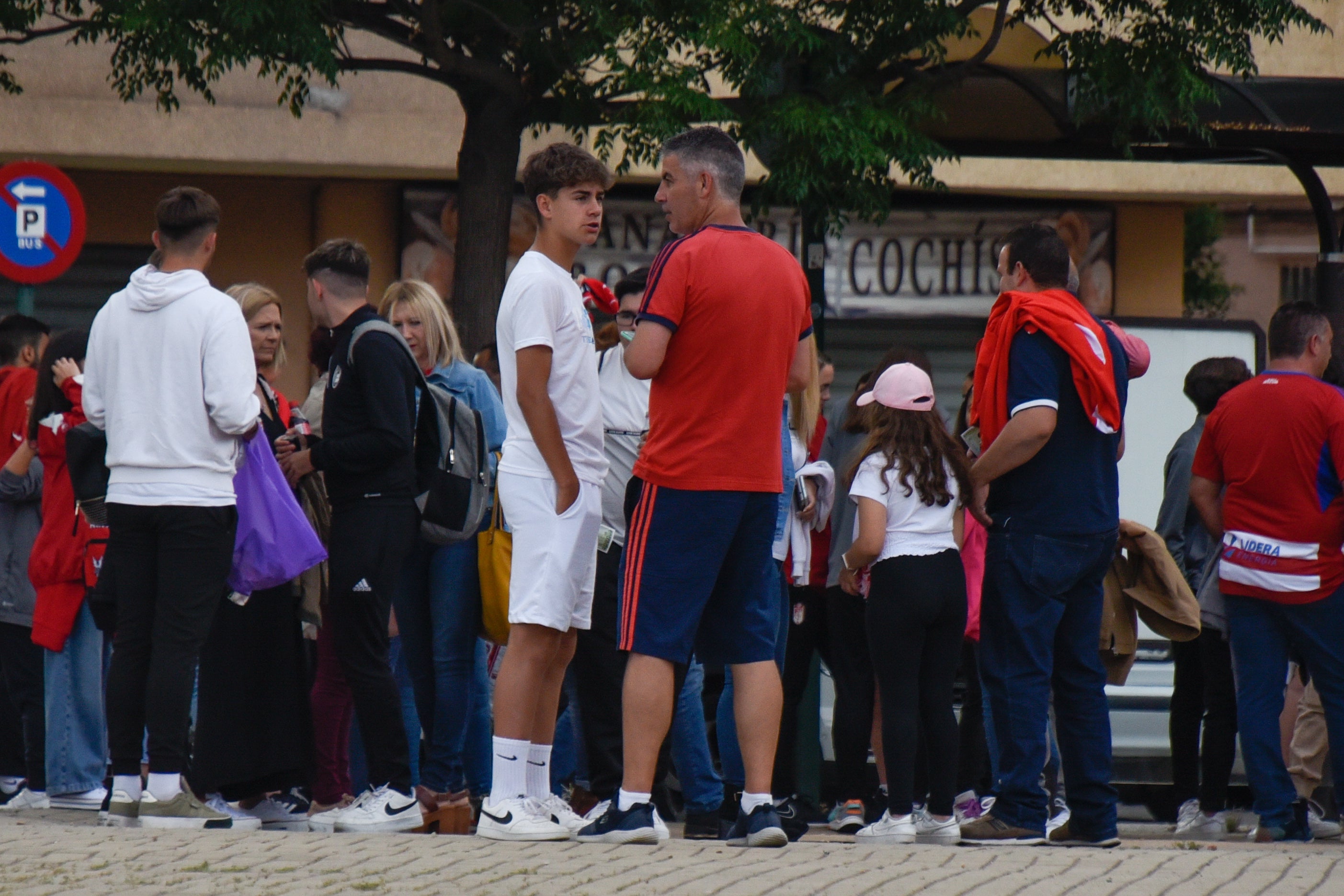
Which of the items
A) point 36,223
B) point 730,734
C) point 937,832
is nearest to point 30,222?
point 36,223

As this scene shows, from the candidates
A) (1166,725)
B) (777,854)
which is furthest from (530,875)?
(1166,725)

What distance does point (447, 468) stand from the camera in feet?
21.9

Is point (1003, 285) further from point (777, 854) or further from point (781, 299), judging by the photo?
point (777, 854)

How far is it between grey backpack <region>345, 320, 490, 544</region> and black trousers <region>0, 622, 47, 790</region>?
2076mm

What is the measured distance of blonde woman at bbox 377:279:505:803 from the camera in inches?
269

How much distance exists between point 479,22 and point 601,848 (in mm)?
7087

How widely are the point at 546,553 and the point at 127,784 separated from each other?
170cm

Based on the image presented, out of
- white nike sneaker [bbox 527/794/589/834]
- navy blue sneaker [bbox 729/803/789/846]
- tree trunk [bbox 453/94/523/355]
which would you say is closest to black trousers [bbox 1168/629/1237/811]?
navy blue sneaker [bbox 729/803/789/846]

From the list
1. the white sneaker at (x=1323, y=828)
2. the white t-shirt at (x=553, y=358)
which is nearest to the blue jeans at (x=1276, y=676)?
the white sneaker at (x=1323, y=828)

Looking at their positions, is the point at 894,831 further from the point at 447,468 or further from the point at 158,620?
the point at 158,620

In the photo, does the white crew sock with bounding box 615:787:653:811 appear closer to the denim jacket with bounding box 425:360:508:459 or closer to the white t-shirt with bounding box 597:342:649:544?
the white t-shirt with bounding box 597:342:649:544

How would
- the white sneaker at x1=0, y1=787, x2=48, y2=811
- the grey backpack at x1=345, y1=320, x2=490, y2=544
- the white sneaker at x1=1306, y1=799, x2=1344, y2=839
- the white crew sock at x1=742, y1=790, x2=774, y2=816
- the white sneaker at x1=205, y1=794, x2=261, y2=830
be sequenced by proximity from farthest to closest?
the white sneaker at x1=1306, y1=799, x2=1344, y2=839 < the white sneaker at x1=0, y1=787, x2=48, y2=811 < the grey backpack at x1=345, y1=320, x2=490, y2=544 < the white sneaker at x1=205, y1=794, x2=261, y2=830 < the white crew sock at x1=742, y1=790, x2=774, y2=816

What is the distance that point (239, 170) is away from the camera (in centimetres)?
1481

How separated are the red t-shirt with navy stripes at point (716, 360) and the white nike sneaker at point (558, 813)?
109 centimetres
